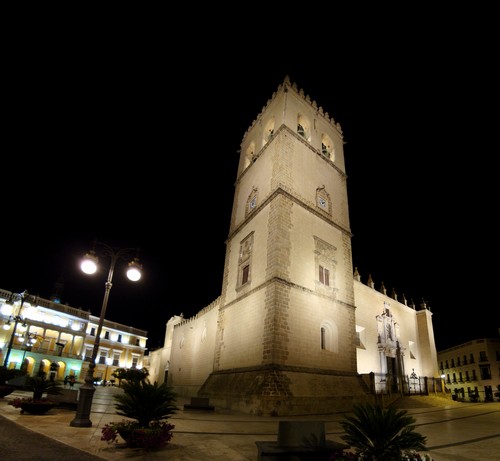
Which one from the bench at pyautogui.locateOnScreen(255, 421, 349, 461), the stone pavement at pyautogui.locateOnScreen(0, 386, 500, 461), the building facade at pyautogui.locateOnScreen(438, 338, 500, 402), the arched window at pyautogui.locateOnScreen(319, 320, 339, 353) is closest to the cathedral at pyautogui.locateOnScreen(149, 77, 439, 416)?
the arched window at pyautogui.locateOnScreen(319, 320, 339, 353)

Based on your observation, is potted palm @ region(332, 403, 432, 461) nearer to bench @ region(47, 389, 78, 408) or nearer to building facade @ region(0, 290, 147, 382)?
bench @ region(47, 389, 78, 408)

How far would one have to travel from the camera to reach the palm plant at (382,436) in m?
3.84

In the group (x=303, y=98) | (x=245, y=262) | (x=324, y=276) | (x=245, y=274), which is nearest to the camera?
(x=324, y=276)

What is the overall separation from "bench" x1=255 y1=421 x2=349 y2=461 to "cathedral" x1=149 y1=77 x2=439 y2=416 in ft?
29.9

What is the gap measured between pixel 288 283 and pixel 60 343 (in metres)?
39.8

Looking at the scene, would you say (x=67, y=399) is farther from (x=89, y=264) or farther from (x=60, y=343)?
(x=60, y=343)

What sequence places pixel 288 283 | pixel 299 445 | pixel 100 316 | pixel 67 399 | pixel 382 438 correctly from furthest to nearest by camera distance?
pixel 288 283 → pixel 67 399 → pixel 100 316 → pixel 299 445 → pixel 382 438

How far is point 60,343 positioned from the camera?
4278cm

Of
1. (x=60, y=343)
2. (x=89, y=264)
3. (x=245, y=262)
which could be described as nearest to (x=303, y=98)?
(x=245, y=262)

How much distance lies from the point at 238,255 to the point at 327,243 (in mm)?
5595

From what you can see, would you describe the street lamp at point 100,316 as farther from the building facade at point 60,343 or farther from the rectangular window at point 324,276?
the building facade at point 60,343

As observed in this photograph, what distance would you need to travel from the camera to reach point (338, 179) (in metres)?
23.6

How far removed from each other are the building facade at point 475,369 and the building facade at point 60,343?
47.1 m

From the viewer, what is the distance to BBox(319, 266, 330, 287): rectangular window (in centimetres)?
1838
